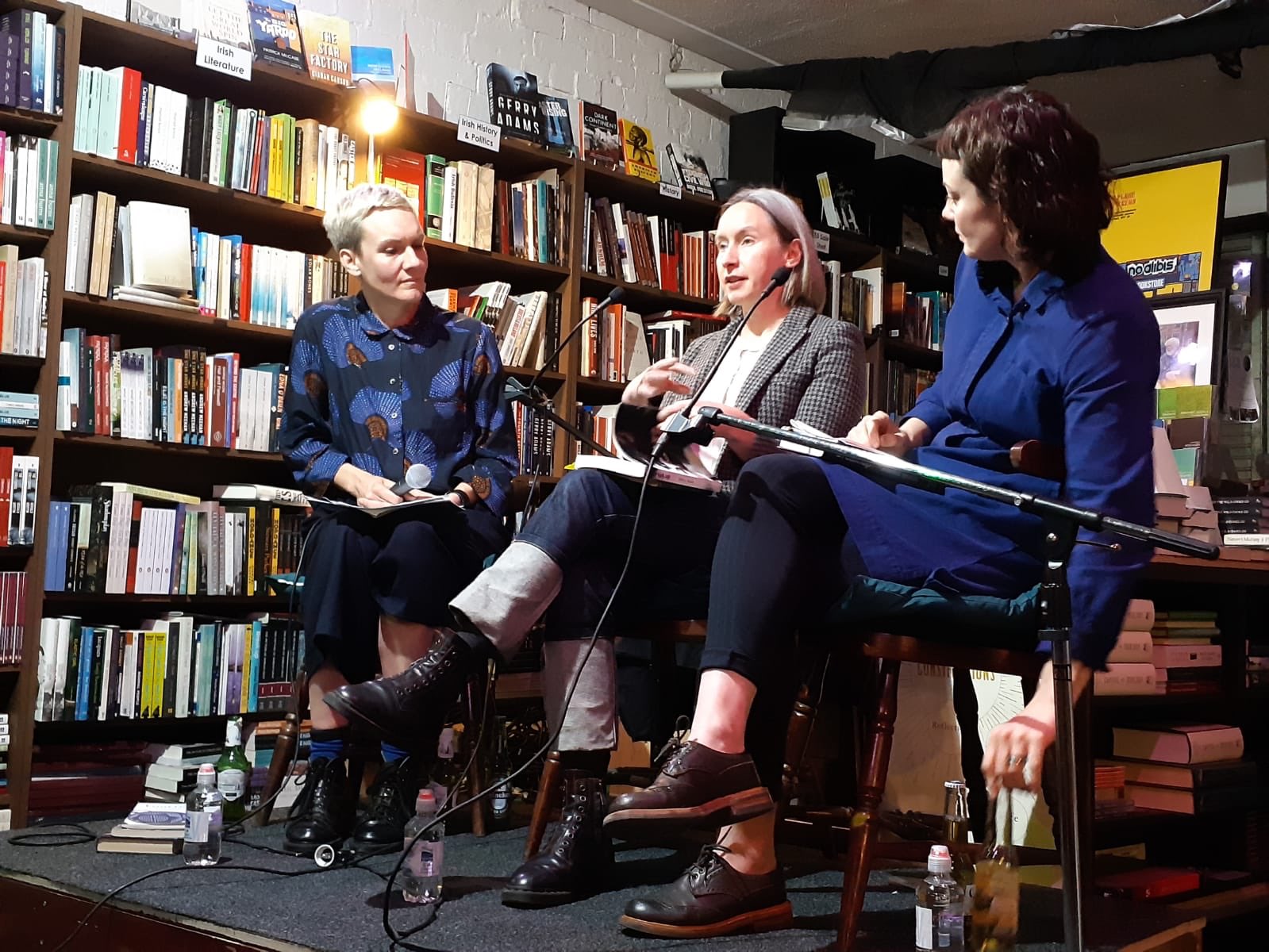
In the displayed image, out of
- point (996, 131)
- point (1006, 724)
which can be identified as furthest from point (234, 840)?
point (996, 131)

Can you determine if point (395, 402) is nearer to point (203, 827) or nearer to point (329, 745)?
point (329, 745)

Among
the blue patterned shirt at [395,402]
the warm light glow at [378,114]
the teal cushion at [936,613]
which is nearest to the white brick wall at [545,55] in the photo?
the warm light glow at [378,114]

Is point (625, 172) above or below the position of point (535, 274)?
above

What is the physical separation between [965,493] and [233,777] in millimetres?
1691

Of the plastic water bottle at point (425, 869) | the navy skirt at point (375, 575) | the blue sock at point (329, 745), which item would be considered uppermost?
the navy skirt at point (375, 575)

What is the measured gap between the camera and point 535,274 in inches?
154

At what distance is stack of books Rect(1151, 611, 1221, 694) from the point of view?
2797 millimetres

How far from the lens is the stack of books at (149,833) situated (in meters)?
2.13

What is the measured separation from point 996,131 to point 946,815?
0.99 metres

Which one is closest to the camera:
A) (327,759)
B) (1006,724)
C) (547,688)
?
(1006,724)

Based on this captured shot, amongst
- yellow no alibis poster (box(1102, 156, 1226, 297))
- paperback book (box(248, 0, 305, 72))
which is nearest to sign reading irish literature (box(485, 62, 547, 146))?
paperback book (box(248, 0, 305, 72))

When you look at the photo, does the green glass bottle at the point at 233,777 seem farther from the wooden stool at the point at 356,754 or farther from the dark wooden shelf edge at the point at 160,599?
the dark wooden shelf edge at the point at 160,599

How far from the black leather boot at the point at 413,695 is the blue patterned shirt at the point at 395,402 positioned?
0.64 metres

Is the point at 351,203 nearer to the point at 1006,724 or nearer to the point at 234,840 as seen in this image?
the point at 234,840
